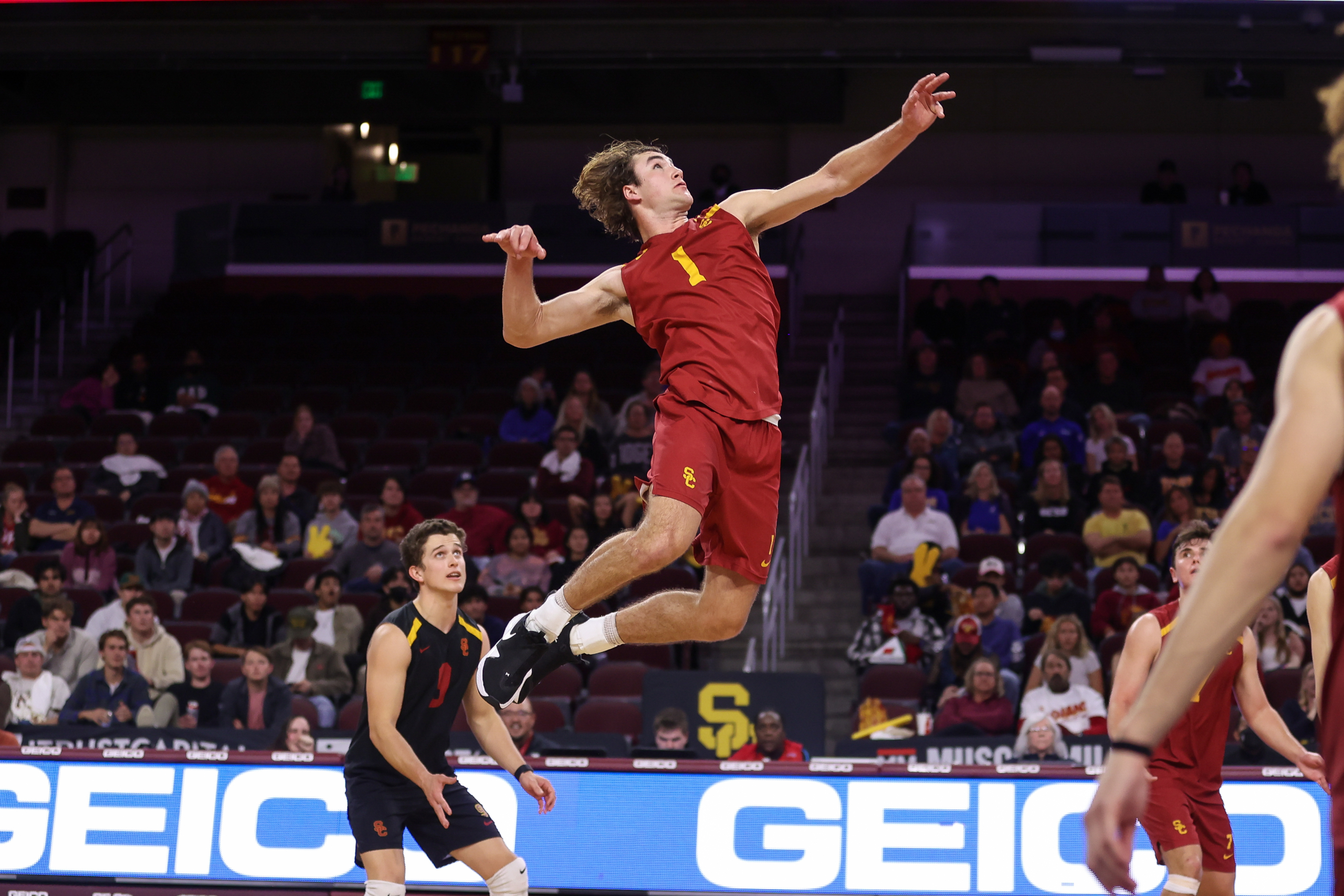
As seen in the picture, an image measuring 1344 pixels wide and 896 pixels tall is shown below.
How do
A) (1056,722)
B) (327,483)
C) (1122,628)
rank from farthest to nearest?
(327,483)
(1122,628)
(1056,722)

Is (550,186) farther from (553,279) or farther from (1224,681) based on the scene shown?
(1224,681)

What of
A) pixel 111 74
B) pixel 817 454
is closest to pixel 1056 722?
pixel 817 454

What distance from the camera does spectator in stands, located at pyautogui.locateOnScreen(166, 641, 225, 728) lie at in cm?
1041

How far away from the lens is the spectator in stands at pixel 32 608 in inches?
452

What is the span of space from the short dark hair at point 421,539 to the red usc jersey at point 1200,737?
291 centimetres

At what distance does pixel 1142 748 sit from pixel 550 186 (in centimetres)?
1929

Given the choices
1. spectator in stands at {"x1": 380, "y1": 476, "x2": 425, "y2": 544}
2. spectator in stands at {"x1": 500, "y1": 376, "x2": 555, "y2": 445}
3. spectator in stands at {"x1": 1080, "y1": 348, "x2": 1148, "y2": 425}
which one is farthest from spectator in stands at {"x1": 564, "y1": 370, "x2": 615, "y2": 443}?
spectator in stands at {"x1": 1080, "y1": 348, "x2": 1148, "y2": 425}

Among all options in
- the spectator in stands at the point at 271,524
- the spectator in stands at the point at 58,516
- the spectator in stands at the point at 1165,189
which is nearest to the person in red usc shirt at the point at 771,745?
the spectator in stands at the point at 271,524

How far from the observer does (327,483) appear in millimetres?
12867

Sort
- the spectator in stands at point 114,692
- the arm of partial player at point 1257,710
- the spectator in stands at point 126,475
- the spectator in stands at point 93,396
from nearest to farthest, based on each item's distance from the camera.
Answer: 1. the arm of partial player at point 1257,710
2. the spectator in stands at point 114,692
3. the spectator in stands at point 126,475
4. the spectator in stands at point 93,396

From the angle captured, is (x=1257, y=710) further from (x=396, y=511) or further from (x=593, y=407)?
(x=593, y=407)

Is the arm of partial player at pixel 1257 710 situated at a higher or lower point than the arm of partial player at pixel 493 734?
higher

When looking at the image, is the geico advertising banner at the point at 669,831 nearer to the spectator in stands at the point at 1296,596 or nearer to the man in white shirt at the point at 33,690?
the man in white shirt at the point at 33,690

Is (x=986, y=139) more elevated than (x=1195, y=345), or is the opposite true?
(x=986, y=139)
